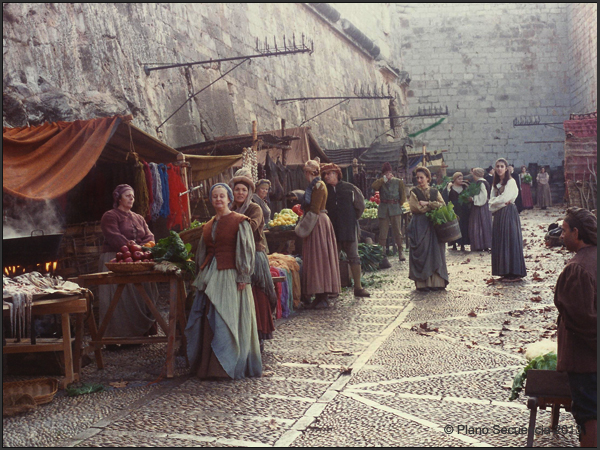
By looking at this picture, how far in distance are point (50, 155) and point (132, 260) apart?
1830 millimetres

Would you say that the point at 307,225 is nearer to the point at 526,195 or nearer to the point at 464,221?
the point at 464,221

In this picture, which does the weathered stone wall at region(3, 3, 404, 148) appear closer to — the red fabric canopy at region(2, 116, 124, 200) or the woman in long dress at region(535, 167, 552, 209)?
the red fabric canopy at region(2, 116, 124, 200)

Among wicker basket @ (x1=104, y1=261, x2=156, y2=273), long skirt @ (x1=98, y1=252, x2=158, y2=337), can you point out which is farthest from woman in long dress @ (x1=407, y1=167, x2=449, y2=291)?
wicker basket @ (x1=104, y1=261, x2=156, y2=273)

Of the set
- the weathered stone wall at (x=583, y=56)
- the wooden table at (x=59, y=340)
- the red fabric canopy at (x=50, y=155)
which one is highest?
the weathered stone wall at (x=583, y=56)

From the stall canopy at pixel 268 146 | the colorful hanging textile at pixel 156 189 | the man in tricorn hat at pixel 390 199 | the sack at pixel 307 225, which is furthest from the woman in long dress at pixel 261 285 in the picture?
the man in tricorn hat at pixel 390 199

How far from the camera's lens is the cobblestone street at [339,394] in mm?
4168

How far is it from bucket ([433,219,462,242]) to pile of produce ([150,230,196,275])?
5.05 m

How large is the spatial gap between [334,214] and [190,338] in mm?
4373

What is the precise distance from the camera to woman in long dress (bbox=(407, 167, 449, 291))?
10141 millimetres

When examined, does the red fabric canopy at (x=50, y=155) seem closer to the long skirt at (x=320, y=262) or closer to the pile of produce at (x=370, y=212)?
the long skirt at (x=320, y=262)

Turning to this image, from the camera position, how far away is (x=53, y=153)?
7195mm

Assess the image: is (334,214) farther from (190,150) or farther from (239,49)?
(239,49)

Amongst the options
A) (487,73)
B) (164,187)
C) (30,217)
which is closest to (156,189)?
(164,187)

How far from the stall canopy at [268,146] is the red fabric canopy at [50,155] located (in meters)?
3.69
